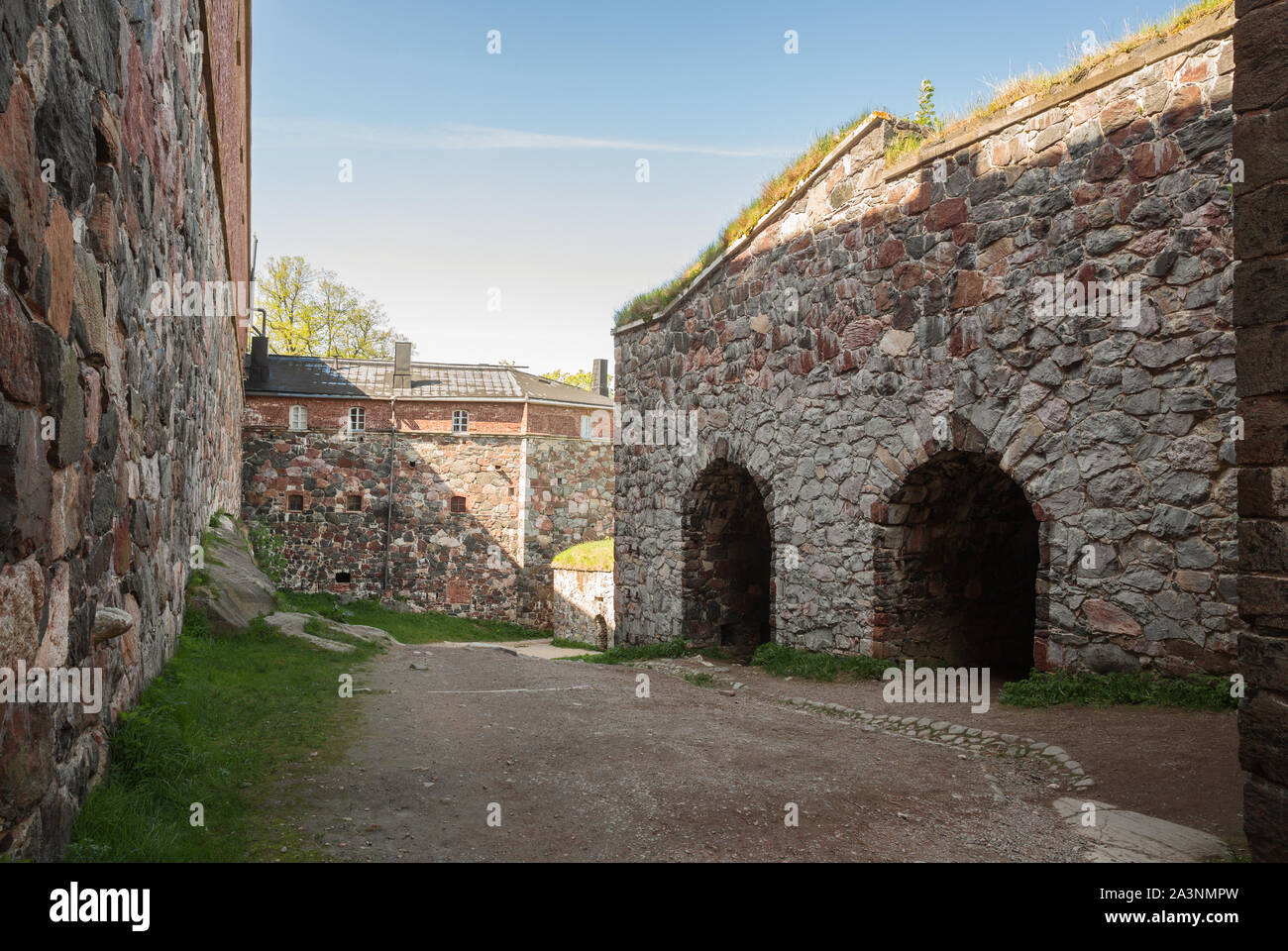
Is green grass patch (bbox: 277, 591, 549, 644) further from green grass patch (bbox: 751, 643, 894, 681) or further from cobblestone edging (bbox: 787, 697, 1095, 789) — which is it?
cobblestone edging (bbox: 787, 697, 1095, 789)

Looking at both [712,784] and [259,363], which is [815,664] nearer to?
[712,784]

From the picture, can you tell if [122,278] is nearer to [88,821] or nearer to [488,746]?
[88,821]

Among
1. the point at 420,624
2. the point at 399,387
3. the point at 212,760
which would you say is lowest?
the point at 420,624

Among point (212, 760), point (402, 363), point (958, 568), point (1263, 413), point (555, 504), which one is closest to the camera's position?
point (1263, 413)

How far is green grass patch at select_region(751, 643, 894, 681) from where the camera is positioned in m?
8.62

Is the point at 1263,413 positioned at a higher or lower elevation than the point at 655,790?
higher

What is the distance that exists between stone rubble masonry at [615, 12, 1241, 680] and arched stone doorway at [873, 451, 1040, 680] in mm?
191

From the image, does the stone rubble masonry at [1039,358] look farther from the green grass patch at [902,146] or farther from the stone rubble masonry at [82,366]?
the stone rubble masonry at [82,366]

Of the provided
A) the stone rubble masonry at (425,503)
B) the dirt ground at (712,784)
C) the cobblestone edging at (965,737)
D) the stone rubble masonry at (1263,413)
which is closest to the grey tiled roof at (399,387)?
the stone rubble masonry at (425,503)

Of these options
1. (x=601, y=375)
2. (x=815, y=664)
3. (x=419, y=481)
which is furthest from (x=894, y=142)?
(x=601, y=375)

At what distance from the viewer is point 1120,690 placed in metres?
6.43

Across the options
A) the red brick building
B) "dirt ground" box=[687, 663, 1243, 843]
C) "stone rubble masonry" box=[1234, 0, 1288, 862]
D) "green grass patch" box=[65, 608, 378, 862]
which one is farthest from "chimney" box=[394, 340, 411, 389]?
"stone rubble masonry" box=[1234, 0, 1288, 862]

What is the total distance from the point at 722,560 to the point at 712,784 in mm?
7156

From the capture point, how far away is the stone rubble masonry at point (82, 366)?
206 cm
